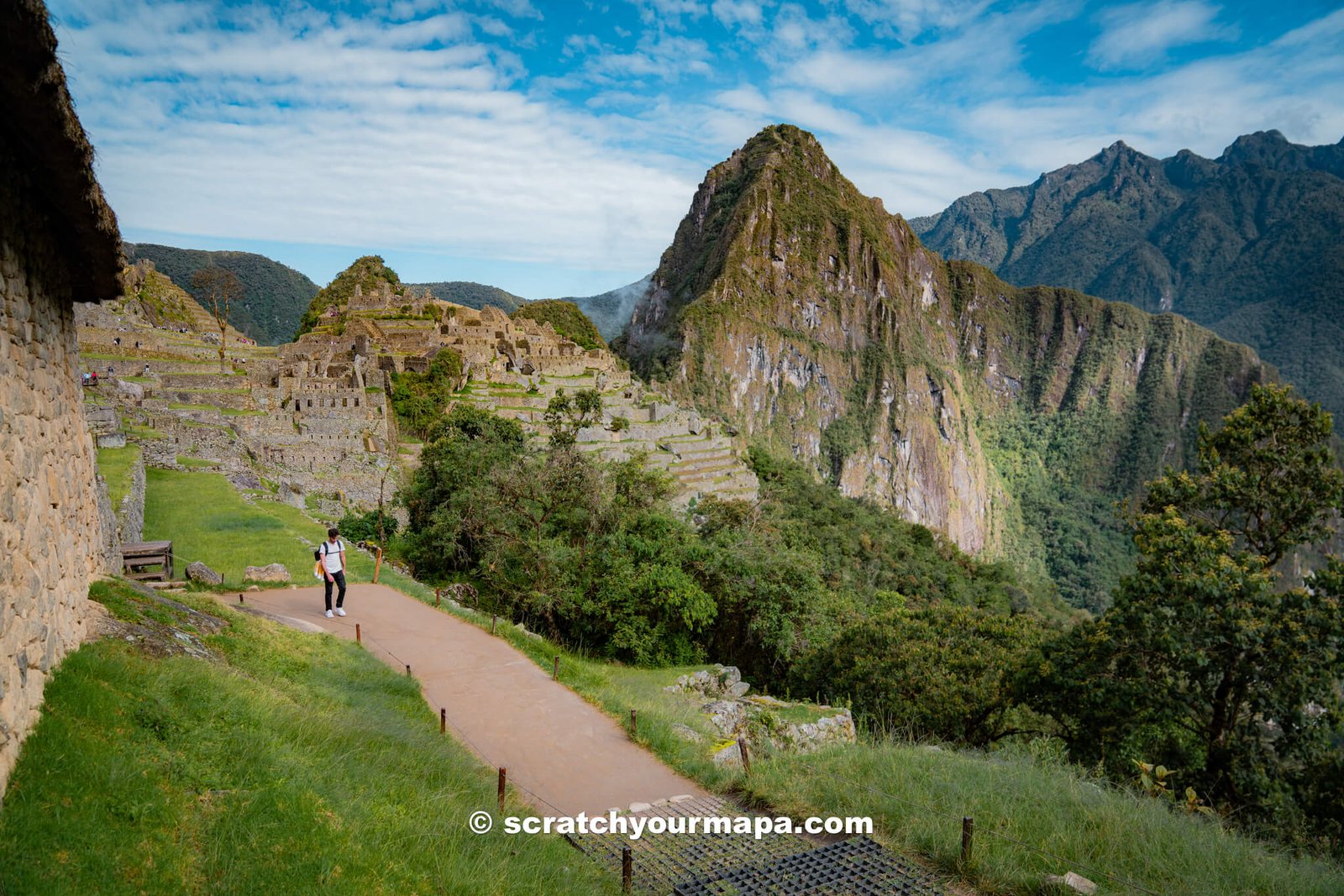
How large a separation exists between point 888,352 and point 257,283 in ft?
374

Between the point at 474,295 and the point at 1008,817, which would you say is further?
the point at 474,295

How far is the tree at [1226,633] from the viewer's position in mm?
9164

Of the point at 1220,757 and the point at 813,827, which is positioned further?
the point at 1220,757

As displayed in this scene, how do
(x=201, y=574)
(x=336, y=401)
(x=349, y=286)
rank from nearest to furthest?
(x=201, y=574), (x=336, y=401), (x=349, y=286)

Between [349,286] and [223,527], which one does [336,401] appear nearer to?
[223,527]

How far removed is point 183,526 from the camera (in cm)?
1423

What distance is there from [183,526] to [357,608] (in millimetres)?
6118

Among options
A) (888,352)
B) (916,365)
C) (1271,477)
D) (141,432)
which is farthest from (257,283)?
(916,365)

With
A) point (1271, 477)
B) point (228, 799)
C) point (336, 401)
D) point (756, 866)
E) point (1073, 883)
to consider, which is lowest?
point (756, 866)

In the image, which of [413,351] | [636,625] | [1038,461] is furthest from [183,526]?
[1038,461]

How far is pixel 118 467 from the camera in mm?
15086

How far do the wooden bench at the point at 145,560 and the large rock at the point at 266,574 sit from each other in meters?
1.77

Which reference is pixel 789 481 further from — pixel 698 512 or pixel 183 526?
pixel 183 526

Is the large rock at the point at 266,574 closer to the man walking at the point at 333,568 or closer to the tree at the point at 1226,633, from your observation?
the man walking at the point at 333,568
